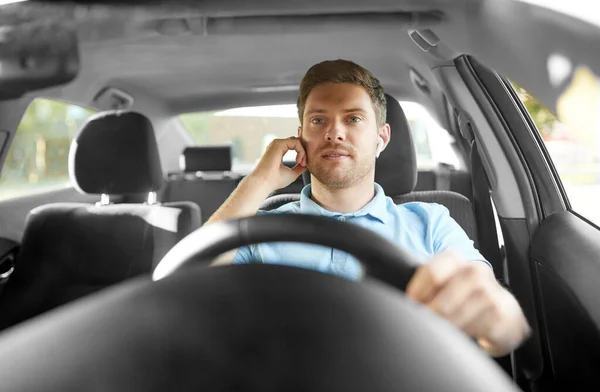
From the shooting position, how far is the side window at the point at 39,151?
2.44m

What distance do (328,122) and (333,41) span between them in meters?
1.23

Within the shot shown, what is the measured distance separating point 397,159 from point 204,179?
1823mm

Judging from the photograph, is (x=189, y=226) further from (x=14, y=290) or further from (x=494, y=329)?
(x=494, y=329)

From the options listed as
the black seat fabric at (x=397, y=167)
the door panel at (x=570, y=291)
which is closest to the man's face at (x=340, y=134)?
the black seat fabric at (x=397, y=167)

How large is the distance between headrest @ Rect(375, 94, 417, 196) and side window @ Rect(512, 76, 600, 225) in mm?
449

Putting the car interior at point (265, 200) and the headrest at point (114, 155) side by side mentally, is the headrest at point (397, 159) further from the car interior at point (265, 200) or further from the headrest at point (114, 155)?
the headrest at point (114, 155)

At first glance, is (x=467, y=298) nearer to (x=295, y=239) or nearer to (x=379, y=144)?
(x=295, y=239)

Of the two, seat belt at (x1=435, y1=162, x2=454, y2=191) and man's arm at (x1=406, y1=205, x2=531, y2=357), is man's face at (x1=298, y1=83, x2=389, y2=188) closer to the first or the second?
man's arm at (x1=406, y1=205, x2=531, y2=357)

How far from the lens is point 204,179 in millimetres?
3768

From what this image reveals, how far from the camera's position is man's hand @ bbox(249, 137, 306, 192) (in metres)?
1.86

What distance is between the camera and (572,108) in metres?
1.03

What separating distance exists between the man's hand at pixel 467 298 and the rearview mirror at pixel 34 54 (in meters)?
1.14

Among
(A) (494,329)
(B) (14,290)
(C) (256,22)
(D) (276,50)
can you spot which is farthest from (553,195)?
(B) (14,290)

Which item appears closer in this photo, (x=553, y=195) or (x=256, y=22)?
(x=256, y=22)
